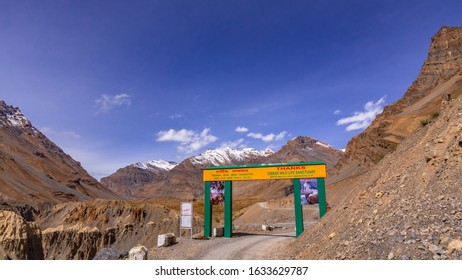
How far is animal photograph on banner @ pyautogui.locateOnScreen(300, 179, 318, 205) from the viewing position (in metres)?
22.9

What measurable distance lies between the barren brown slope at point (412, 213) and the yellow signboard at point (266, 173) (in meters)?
8.35

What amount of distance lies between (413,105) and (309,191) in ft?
304

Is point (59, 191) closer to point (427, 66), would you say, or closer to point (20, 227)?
point (20, 227)

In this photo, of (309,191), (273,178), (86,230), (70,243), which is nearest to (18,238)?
(273,178)

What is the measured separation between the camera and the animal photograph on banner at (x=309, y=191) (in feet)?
75.0

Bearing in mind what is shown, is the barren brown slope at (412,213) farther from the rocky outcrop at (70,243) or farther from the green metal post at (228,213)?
the rocky outcrop at (70,243)

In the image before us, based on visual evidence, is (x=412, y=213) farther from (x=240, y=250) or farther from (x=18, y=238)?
(x=18, y=238)

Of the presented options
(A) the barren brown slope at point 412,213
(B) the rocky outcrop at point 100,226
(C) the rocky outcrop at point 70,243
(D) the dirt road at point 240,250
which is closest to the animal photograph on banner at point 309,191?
(D) the dirt road at point 240,250

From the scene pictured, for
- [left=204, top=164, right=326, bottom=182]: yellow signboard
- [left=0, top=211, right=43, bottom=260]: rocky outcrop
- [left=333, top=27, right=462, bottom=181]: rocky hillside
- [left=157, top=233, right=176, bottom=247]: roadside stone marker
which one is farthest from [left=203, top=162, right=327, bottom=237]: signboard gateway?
[left=333, top=27, right=462, bottom=181]: rocky hillside

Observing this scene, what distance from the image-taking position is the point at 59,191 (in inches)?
4427

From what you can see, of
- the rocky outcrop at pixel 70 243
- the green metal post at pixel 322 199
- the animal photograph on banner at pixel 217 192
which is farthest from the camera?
the rocky outcrop at pixel 70 243

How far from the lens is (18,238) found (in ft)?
58.7
